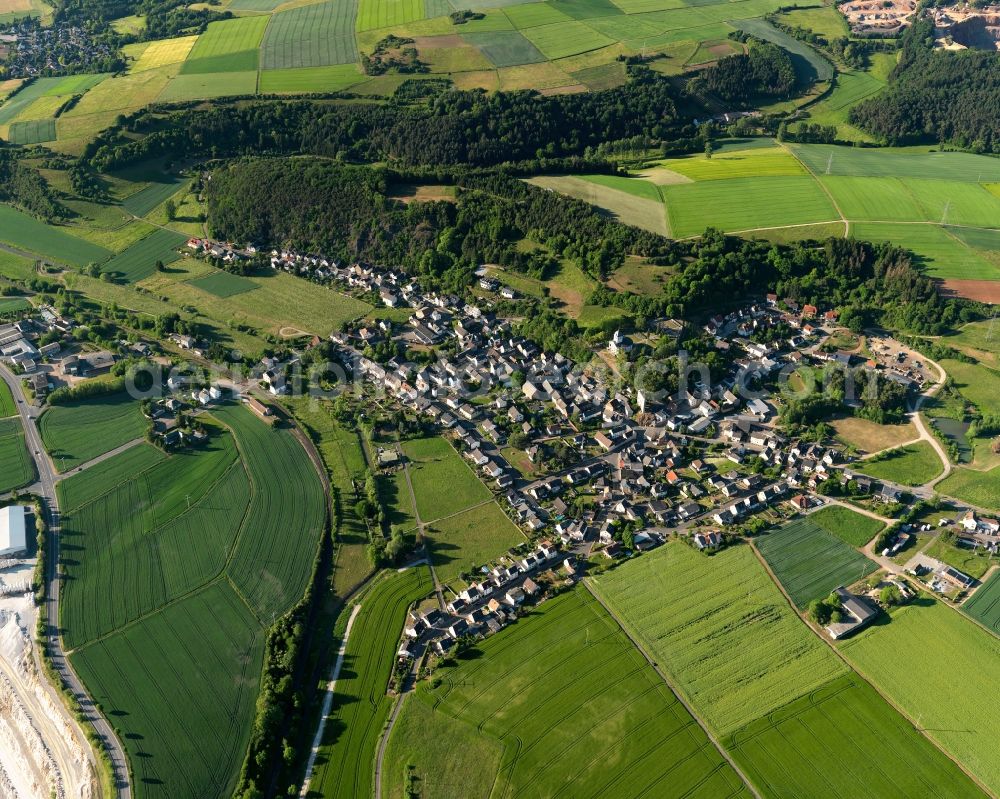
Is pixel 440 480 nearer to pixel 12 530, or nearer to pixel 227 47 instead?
pixel 12 530

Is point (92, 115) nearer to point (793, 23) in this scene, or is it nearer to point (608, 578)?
point (608, 578)

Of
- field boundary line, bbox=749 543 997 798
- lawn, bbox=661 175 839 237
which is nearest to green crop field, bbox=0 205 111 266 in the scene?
lawn, bbox=661 175 839 237

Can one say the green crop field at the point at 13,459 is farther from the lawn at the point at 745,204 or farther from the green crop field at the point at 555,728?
the lawn at the point at 745,204

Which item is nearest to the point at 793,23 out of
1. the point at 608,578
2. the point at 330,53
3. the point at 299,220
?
the point at 330,53

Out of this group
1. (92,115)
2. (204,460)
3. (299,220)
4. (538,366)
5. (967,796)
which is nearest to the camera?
(967,796)

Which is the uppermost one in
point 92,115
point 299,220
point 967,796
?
point 92,115

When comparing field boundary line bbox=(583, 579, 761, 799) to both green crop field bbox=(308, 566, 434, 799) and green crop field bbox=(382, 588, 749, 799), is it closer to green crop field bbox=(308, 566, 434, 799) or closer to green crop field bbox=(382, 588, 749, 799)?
green crop field bbox=(382, 588, 749, 799)

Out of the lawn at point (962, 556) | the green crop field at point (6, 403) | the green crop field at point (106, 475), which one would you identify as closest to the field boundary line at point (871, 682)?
the lawn at point (962, 556)

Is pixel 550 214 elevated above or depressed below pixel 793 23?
below
